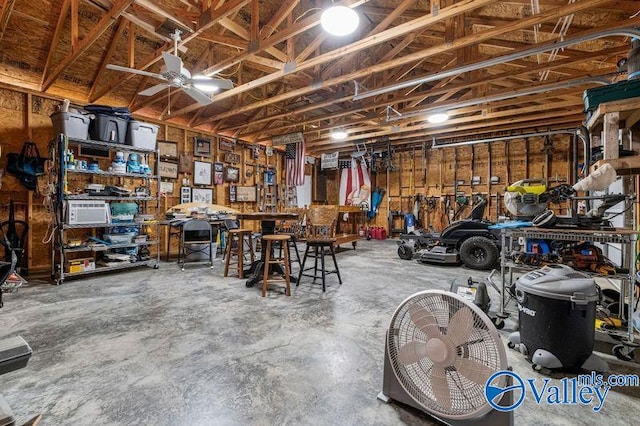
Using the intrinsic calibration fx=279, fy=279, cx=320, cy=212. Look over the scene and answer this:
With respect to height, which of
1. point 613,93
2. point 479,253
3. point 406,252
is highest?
point 613,93

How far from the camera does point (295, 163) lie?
8.23 metres

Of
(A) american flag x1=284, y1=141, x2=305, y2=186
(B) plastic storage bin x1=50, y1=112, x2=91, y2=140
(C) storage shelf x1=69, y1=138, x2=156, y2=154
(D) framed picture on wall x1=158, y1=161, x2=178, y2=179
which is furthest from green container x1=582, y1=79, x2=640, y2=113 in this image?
(D) framed picture on wall x1=158, y1=161, x2=178, y2=179

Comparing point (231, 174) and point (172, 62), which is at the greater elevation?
point (172, 62)

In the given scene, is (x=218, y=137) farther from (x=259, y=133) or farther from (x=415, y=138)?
(x=415, y=138)

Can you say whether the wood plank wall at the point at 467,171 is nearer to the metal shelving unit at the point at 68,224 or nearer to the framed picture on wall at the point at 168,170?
the framed picture on wall at the point at 168,170

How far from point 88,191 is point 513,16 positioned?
709 centimetres

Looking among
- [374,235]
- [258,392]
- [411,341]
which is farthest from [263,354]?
[374,235]

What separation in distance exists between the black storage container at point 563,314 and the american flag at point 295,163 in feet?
22.0

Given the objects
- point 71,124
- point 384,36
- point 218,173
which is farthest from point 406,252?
point 71,124

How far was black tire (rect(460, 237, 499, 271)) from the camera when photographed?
507cm

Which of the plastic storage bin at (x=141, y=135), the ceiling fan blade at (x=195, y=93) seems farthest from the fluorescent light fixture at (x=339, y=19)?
the plastic storage bin at (x=141, y=135)

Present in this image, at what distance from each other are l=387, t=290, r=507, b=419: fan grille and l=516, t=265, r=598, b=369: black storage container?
979 millimetres

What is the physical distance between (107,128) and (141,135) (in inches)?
20.2

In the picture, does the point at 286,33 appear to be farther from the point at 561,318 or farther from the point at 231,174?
the point at 231,174
